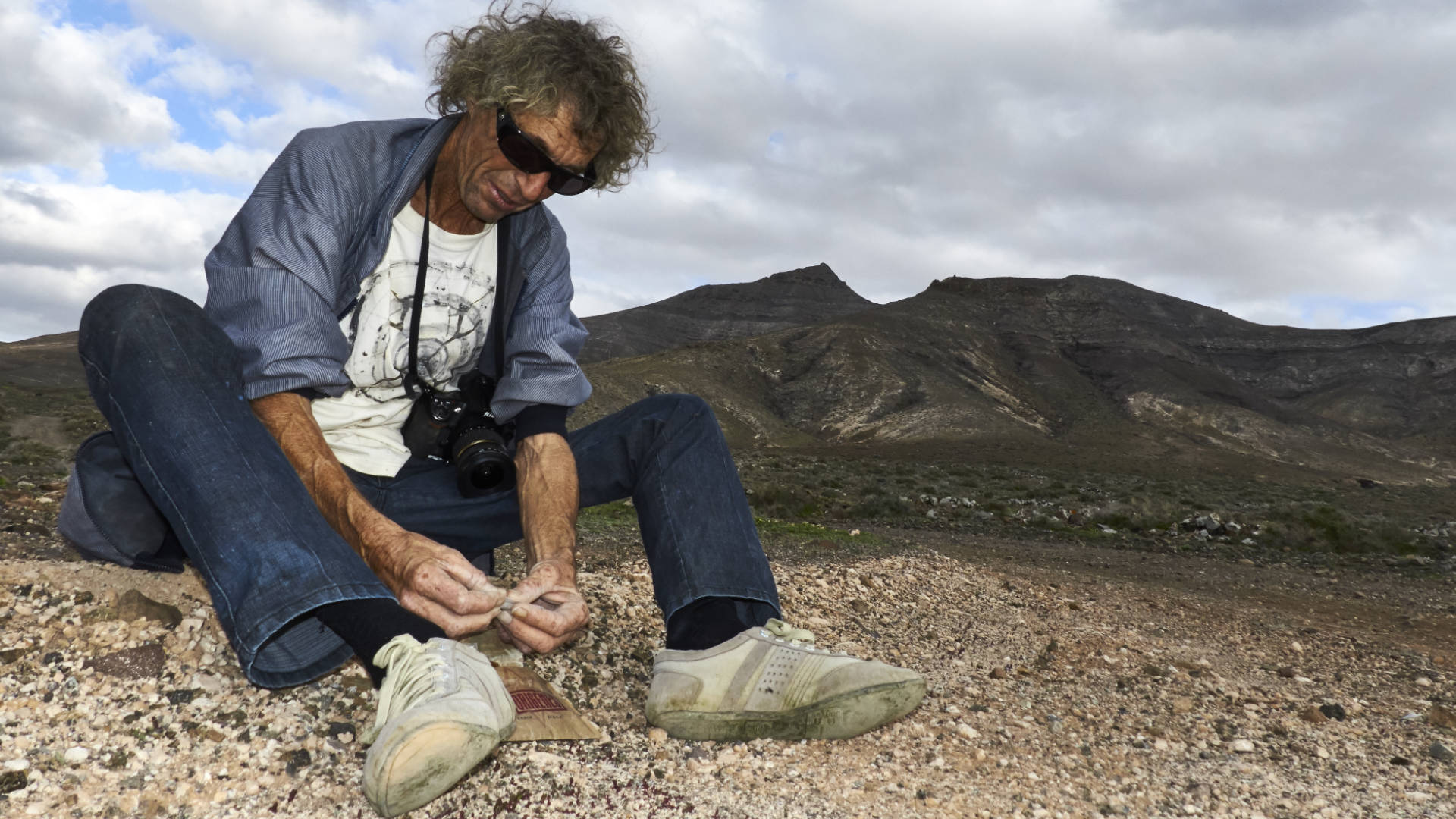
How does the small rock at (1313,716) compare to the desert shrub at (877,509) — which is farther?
the desert shrub at (877,509)

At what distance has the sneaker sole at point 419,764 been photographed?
215cm

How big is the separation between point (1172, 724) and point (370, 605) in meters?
3.16

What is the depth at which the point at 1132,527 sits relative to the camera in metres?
21.2

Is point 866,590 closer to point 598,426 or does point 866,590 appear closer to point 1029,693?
point 1029,693

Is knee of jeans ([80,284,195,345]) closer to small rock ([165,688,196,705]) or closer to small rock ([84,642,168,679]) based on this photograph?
small rock ([84,642,168,679])

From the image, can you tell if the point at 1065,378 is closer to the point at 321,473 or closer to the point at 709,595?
the point at 709,595

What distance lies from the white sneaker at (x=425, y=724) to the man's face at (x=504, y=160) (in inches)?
70.8

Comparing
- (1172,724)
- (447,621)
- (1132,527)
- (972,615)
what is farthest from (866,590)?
(1132,527)

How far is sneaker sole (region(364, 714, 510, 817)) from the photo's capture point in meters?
2.15

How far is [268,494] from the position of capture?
2.52 meters

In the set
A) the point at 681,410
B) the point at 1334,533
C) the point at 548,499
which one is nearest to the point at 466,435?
the point at 548,499

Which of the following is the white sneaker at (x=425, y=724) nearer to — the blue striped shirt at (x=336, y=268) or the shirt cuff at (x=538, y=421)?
the blue striped shirt at (x=336, y=268)

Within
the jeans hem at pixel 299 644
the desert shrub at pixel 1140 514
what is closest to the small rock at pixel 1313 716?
the jeans hem at pixel 299 644

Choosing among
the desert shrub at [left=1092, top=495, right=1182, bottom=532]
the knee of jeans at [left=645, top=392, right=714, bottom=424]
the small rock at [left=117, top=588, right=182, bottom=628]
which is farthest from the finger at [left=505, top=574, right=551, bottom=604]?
the desert shrub at [left=1092, top=495, right=1182, bottom=532]
